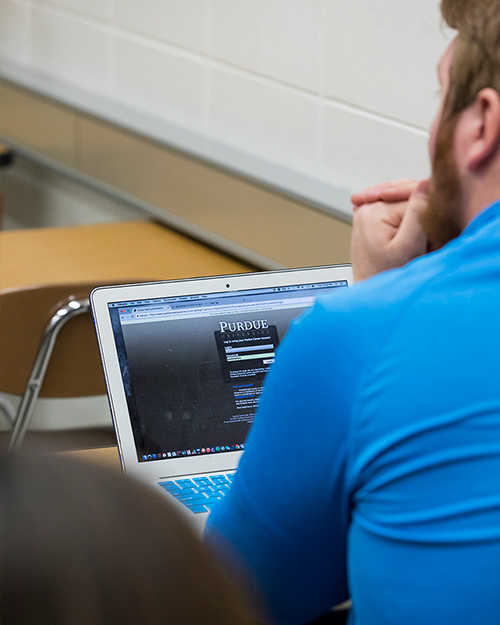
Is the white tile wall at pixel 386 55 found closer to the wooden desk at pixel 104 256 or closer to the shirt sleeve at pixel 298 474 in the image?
the wooden desk at pixel 104 256

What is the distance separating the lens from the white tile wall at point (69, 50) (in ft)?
10.1

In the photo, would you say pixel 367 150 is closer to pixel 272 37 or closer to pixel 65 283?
pixel 272 37

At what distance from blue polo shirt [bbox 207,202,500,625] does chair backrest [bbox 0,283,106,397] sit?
4.14 feet

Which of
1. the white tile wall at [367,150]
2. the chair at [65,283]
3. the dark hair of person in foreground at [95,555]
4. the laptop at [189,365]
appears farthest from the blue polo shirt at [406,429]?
the white tile wall at [367,150]

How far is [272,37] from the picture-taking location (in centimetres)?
235

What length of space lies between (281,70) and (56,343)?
936 millimetres

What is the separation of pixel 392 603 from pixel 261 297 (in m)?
0.64

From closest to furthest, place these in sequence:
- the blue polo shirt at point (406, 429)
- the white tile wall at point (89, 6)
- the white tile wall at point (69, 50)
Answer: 1. the blue polo shirt at point (406, 429)
2. the white tile wall at point (89, 6)
3. the white tile wall at point (69, 50)

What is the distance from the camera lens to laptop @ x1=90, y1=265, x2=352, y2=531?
3.71 feet

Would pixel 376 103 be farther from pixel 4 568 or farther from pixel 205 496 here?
pixel 4 568

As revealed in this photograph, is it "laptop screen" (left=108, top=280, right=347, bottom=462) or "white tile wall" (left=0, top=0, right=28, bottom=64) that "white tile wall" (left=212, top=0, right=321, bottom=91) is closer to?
"laptop screen" (left=108, top=280, right=347, bottom=462)

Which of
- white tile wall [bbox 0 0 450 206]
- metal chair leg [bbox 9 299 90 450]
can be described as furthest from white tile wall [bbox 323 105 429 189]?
metal chair leg [bbox 9 299 90 450]

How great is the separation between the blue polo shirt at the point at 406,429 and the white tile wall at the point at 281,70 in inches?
52.5

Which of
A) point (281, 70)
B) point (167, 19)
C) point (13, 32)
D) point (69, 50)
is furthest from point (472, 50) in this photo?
point (13, 32)
